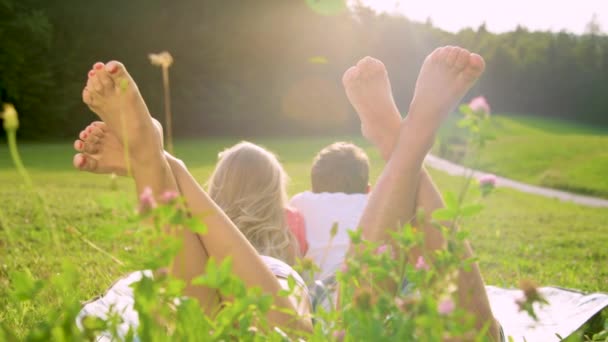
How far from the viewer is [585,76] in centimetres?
3078

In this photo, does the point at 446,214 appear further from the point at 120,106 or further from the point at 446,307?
the point at 120,106

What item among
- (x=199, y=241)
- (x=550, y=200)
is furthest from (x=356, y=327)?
(x=550, y=200)

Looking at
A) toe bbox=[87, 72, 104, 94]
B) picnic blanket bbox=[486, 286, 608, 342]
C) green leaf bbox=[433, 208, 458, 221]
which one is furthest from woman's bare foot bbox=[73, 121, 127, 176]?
picnic blanket bbox=[486, 286, 608, 342]

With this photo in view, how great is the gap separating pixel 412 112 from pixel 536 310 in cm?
116

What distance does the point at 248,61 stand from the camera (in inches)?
1006

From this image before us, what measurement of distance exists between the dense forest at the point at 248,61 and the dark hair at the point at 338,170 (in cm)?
1857

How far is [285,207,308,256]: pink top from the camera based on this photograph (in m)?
2.47

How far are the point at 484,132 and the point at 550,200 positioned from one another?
31.8ft

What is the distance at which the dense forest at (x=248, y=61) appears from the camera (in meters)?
21.1

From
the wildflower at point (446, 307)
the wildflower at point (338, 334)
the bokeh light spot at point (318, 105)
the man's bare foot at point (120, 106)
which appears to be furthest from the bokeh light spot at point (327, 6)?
the wildflower at point (446, 307)

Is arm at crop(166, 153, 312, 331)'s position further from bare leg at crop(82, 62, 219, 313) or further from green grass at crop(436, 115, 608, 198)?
green grass at crop(436, 115, 608, 198)

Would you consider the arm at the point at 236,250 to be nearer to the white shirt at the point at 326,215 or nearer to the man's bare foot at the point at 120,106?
the man's bare foot at the point at 120,106

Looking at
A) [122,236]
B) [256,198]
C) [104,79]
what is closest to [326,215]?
[256,198]

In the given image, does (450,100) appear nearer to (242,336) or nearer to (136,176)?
(136,176)
